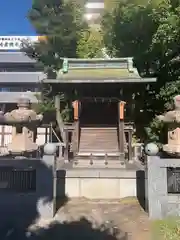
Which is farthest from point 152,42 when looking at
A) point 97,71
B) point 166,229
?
point 166,229

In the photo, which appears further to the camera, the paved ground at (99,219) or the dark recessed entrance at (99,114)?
the dark recessed entrance at (99,114)

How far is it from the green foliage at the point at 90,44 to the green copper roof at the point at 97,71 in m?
5.31

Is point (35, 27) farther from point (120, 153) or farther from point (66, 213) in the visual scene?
point (66, 213)

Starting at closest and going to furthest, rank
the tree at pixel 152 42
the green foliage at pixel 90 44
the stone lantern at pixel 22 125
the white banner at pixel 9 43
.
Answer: the stone lantern at pixel 22 125 → the tree at pixel 152 42 → the green foliage at pixel 90 44 → the white banner at pixel 9 43

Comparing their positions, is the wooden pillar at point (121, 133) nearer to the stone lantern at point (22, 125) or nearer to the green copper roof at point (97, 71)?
the green copper roof at point (97, 71)

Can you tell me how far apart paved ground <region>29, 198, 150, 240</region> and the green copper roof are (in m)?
5.16

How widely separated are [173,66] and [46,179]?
11226 millimetres

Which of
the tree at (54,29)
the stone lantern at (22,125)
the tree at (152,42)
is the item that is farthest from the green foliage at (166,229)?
the tree at (54,29)

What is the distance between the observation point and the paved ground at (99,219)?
594cm

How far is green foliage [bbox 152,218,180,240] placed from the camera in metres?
5.73

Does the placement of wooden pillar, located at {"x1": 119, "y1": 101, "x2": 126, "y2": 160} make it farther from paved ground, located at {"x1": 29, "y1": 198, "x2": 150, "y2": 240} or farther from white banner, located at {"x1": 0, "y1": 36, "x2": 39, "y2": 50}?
white banner, located at {"x1": 0, "y1": 36, "x2": 39, "y2": 50}

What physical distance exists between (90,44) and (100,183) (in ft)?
41.7

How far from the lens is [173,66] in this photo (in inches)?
598

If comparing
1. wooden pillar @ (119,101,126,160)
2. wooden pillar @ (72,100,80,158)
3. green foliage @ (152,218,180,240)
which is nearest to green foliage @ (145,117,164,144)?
wooden pillar @ (119,101,126,160)
